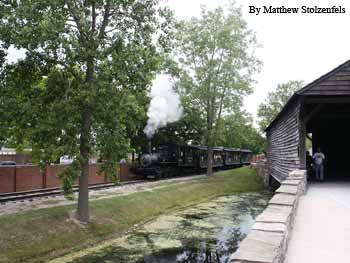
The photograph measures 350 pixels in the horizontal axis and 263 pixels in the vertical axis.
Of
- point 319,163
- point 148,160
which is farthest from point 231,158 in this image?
point 319,163

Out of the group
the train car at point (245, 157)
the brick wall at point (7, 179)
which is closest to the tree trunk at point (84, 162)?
the brick wall at point (7, 179)

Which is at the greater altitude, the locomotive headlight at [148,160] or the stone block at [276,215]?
the locomotive headlight at [148,160]

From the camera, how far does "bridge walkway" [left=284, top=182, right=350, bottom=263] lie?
17.2 ft

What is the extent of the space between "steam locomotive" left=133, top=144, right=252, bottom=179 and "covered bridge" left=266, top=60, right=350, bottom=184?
→ 902cm

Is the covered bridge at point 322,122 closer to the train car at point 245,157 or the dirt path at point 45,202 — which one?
the dirt path at point 45,202

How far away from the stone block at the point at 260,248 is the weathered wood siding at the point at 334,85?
9506mm

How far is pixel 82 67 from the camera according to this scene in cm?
1145

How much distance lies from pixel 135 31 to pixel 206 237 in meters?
6.76

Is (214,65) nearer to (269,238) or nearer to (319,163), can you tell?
(319,163)

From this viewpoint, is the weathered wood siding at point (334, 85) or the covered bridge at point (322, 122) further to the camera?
the covered bridge at point (322, 122)

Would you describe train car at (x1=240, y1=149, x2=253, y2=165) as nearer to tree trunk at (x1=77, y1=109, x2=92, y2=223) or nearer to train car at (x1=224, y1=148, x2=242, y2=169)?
train car at (x1=224, y1=148, x2=242, y2=169)

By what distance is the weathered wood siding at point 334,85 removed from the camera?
43.7 feet

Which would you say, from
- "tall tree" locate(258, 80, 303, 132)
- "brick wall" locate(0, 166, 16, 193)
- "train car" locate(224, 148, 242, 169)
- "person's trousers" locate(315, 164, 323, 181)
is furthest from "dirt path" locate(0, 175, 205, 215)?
"tall tree" locate(258, 80, 303, 132)

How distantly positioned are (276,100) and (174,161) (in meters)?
29.1
